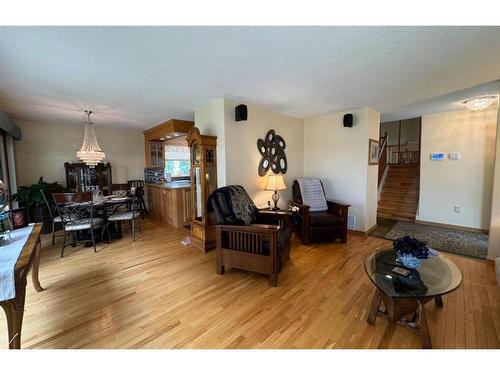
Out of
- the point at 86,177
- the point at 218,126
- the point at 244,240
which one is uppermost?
the point at 218,126

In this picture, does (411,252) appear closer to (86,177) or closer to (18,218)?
(18,218)

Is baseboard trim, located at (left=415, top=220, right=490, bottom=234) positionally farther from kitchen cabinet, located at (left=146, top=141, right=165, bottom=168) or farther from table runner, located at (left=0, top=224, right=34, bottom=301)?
kitchen cabinet, located at (left=146, top=141, right=165, bottom=168)

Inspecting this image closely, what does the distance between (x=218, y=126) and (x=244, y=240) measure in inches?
68.4

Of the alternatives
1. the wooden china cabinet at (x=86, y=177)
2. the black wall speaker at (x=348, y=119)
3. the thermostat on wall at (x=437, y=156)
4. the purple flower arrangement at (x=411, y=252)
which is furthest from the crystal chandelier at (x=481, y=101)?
the wooden china cabinet at (x=86, y=177)

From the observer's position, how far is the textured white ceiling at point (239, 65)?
4.96 ft

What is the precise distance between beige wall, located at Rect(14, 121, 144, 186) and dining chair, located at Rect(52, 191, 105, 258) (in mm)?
2038

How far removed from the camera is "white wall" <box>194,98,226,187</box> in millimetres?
2996

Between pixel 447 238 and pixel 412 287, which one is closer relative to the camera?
pixel 412 287

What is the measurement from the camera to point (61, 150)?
4.61m

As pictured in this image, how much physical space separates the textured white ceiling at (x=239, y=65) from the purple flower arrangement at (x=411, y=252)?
1.60 m

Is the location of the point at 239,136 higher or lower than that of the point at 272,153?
higher

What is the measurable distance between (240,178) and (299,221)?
4.01 feet

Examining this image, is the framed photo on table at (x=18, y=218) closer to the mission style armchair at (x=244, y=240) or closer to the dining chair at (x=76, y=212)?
the dining chair at (x=76, y=212)

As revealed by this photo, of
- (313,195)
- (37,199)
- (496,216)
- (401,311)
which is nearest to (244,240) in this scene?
(401,311)
